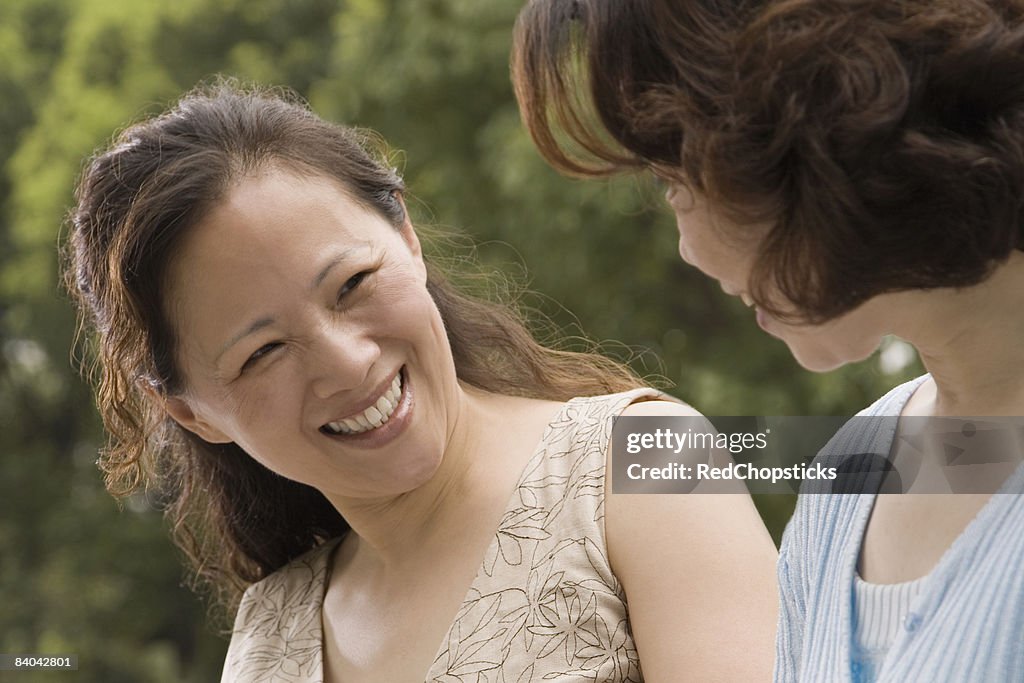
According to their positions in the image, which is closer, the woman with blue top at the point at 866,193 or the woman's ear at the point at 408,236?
the woman with blue top at the point at 866,193

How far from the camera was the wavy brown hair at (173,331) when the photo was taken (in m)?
1.88

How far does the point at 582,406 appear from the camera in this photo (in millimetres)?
1909

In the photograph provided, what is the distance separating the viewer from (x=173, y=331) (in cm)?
190

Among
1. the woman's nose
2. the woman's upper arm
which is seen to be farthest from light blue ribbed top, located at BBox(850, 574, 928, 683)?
the woman's nose

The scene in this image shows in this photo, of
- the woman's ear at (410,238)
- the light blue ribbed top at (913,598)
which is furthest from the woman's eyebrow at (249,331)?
the light blue ribbed top at (913,598)

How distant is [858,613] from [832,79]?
48cm

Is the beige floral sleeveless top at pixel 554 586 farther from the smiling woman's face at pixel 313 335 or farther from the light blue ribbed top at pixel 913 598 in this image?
the light blue ribbed top at pixel 913 598

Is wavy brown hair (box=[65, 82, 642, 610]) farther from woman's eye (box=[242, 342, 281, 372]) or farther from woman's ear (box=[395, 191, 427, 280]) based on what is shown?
woman's eye (box=[242, 342, 281, 372])

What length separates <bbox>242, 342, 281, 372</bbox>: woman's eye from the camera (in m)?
1.83

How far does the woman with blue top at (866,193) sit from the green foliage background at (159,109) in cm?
296

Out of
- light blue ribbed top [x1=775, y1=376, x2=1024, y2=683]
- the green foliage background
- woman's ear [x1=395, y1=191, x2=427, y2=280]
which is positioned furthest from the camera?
the green foliage background

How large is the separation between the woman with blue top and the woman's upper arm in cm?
34

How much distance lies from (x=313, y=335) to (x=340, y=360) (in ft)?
0.17

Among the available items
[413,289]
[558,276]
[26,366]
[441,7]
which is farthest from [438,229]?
[26,366]
